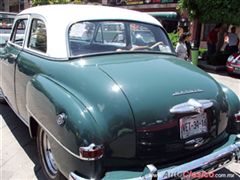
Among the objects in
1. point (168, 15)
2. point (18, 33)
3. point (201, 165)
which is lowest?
point (201, 165)

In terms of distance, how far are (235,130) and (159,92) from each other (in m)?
1.20

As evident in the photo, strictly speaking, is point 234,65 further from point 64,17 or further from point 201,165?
point 201,165

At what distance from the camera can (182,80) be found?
10.1ft

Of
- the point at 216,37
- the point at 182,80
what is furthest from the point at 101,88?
the point at 216,37

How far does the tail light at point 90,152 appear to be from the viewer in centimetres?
251

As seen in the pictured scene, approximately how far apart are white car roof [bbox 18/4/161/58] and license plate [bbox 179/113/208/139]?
143cm

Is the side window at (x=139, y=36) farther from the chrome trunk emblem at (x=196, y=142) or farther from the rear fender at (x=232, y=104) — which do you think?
the chrome trunk emblem at (x=196, y=142)

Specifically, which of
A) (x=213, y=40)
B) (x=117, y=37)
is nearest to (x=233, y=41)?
(x=213, y=40)

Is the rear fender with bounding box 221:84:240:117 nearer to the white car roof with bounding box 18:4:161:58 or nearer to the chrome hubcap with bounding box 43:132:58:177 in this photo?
the white car roof with bounding box 18:4:161:58

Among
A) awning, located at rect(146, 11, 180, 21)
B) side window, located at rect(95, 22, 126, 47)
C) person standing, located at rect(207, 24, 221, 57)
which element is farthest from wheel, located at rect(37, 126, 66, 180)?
awning, located at rect(146, 11, 180, 21)

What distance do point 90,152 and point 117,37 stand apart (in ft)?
6.50

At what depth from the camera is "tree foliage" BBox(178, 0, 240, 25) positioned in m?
12.3

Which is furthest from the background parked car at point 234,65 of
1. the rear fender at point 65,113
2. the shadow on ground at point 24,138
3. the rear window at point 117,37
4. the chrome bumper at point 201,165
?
the rear fender at point 65,113

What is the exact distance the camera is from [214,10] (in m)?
12.8
